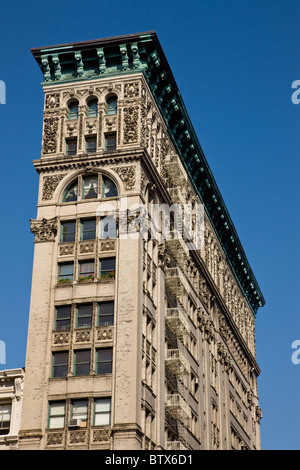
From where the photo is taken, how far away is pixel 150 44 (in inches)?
2613

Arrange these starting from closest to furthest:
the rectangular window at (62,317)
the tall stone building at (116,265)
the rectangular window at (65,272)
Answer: the tall stone building at (116,265) < the rectangular window at (62,317) < the rectangular window at (65,272)

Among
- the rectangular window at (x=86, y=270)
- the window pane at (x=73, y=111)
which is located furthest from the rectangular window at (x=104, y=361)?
the window pane at (x=73, y=111)

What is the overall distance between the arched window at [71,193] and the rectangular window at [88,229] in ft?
7.50

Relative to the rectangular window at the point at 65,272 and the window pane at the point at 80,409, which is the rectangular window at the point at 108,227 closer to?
the rectangular window at the point at 65,272

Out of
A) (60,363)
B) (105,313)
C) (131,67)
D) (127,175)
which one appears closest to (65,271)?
(105,313)

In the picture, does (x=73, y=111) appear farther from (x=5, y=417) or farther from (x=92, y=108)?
(x=5, y=417)

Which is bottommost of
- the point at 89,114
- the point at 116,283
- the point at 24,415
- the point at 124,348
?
the point at 24,415

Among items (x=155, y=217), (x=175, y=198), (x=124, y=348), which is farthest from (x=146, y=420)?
(x=175, y=198)

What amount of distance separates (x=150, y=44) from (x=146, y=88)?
3384 mm

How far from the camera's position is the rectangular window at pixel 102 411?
55.2 metres

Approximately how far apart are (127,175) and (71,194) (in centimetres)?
458

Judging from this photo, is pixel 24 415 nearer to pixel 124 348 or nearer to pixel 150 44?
pixel 124 348

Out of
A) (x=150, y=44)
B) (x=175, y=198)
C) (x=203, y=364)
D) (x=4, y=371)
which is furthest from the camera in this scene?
(x=203, y=364)

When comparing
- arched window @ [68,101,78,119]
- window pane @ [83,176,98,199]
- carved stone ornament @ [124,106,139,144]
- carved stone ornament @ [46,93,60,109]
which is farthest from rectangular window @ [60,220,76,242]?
carved stone ornament @ [46,93,60,109]
